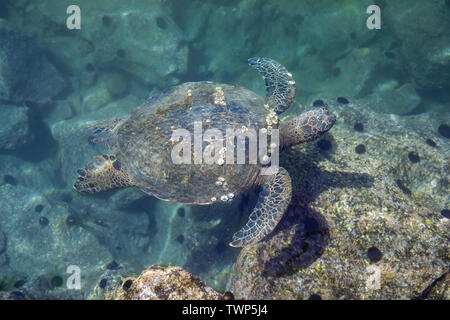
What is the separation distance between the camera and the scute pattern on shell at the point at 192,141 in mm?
4980

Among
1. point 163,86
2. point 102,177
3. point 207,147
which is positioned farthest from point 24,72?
point 207,147

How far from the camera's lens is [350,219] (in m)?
4.74

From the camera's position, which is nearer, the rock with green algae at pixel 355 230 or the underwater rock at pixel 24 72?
the rock with green algae at pixel 355 230

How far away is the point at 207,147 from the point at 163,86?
749 cm

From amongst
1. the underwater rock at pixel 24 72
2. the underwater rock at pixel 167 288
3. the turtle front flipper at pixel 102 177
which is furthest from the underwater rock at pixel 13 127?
the underwater rock at pixel 167 288

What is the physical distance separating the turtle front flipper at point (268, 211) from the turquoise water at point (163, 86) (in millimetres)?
1012

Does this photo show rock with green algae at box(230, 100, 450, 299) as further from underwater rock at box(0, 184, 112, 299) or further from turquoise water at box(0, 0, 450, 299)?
underwater rock at box(0, 184, 112, 299)

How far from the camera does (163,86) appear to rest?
11.2 metres

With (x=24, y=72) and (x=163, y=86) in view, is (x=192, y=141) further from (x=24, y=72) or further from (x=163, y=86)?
(x=24, y=72)

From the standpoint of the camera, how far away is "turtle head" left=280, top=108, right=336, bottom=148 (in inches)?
216

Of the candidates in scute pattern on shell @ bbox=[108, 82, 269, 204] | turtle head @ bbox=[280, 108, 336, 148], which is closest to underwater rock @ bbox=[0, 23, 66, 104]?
scute pattern on shell @ bbox=[108, 82, 269, 204]

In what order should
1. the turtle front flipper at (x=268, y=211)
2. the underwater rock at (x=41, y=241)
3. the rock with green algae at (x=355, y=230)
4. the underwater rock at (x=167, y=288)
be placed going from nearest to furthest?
the underwater rock at (x=167, y=288)
the rock with green algae at (x=355, y=230)
the turtle front flipper at (x=268, y=211)
the underwater rock at (x=41, y=241)

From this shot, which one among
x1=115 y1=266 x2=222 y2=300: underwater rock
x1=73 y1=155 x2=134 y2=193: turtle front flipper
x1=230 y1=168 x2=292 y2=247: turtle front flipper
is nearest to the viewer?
x1=115 y1=266 x2=222 y2=300: underwater rock

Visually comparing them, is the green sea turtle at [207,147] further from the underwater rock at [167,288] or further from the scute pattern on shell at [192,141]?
the underwater rock at [167,288]
